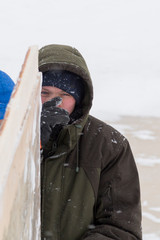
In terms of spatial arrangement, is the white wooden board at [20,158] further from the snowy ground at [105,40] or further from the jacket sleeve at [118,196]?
the snowy ground at [105,40]

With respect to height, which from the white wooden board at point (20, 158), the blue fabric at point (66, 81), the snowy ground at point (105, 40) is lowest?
the white wooden board at point (20, 158)

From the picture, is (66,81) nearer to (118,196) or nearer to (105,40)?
(118,196)

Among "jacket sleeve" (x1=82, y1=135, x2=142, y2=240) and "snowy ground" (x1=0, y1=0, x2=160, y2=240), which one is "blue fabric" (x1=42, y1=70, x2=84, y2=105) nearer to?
"jacket sleeve" (x1=82, y1=135, x2=142, y2=240)

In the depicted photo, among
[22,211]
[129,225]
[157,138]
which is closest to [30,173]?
[22,211]

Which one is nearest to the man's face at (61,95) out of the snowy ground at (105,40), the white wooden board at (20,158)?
the white wooden board at (20,158)

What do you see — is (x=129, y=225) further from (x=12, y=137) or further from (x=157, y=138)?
(x=157, y=138)

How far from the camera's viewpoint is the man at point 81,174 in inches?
65.2

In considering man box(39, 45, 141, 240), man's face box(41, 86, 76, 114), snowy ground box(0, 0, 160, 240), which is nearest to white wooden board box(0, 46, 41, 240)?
man box(39, 45, 141, 240)

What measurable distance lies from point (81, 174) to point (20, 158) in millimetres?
1055

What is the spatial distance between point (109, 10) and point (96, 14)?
1.70 feet

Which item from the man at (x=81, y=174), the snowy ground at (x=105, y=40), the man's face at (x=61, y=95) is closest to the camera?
the man at (x=81, y=174)

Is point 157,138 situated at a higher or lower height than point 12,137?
lower

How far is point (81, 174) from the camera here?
1.67 meters

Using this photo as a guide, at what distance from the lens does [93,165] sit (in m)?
1.69
